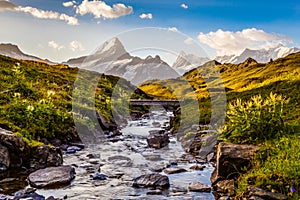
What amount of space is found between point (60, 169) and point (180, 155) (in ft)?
25.9

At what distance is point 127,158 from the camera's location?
743 inches

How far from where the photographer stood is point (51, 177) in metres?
13.3

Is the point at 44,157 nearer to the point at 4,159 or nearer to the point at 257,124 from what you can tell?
the point at 4,159

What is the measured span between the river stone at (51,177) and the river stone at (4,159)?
174 cm

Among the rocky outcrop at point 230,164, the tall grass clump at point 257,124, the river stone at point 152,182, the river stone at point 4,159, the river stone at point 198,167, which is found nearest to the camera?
the rocky outcrop at point 230,164

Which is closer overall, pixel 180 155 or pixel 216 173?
pixel 216 173

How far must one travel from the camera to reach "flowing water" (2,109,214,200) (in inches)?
474

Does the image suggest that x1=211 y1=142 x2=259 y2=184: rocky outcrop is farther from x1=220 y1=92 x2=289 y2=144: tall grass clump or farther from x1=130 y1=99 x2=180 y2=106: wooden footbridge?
x1=130 y1=99 x2=180 y2=106: wooden footbridge

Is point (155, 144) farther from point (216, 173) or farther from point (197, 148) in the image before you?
point (216, 173)

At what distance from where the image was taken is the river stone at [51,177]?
1276cm

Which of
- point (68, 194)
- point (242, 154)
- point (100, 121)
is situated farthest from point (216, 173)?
point (100, 121)

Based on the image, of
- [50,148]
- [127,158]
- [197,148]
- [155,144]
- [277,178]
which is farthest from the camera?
[155,144]

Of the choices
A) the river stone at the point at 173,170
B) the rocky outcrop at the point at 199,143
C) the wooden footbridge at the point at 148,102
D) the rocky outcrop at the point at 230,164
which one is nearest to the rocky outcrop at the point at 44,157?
the river stone at the point at 173,170

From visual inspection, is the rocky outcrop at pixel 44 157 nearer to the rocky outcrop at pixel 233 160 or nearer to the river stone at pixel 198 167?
the river stone at pixel 198 167
